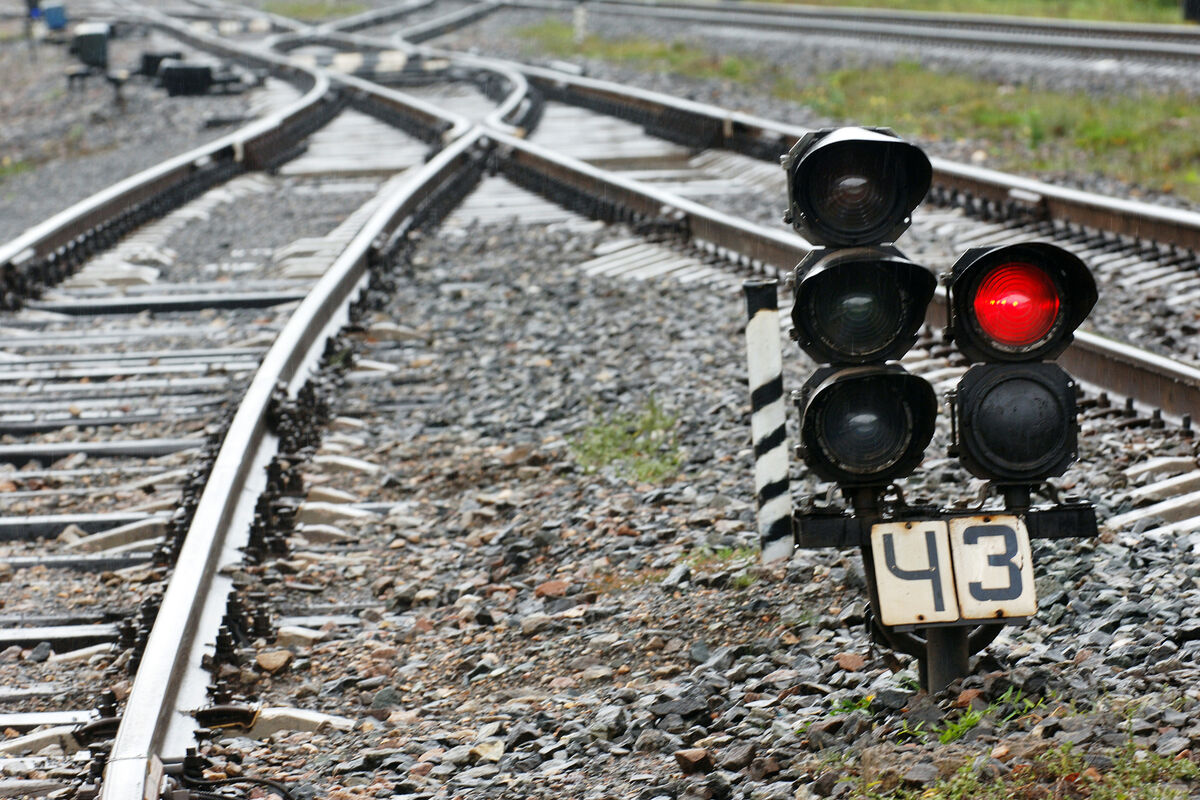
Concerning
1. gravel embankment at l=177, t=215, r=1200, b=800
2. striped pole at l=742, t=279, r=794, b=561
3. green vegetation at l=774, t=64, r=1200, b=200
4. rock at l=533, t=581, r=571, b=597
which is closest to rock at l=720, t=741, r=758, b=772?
gravel embankment at l=177, t=215, r=1200, b=800

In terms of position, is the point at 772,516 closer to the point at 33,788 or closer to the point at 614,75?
the point at 33,788

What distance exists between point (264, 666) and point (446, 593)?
69 centimetres

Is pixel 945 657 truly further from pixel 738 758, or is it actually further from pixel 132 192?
pixel 132 192

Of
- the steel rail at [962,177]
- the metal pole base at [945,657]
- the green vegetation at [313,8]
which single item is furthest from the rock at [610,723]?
the green vegetation at [313,8]

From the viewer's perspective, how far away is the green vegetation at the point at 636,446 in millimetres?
5336

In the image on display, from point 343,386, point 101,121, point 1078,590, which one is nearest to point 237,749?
point 1078,590

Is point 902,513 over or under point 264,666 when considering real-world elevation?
over

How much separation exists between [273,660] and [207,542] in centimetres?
48

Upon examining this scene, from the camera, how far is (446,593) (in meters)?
4.59

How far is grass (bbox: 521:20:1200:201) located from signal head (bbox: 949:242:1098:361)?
7217mm

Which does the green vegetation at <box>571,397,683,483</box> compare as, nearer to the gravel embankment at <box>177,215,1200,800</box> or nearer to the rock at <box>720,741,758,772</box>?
the gravel embankment at <box>177,215,1200,800</box>

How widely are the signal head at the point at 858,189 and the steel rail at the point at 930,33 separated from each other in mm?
13923

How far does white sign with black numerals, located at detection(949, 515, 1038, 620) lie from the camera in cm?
328

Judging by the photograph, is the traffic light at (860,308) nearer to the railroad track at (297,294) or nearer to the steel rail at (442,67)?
the railroad track at (297,294)
